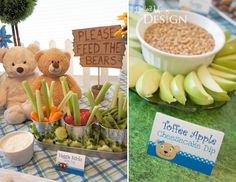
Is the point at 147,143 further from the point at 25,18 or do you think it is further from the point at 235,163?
the point at 25,18

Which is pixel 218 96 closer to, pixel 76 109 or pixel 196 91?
pixel 196 91

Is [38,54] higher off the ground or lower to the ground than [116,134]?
higher

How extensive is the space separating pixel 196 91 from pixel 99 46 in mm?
392

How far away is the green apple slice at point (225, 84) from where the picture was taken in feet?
2.07

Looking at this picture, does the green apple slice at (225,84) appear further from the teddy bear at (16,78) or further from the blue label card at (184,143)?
the teddy bear at (16,78)

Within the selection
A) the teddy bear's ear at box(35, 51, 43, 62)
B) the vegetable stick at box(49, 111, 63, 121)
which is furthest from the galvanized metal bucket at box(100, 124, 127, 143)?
the teddy bear's ear at box(35, 51, 43, 62)

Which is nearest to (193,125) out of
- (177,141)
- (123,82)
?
(177,141)

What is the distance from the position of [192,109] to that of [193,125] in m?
0.08

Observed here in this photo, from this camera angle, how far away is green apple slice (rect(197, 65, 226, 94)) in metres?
0.63

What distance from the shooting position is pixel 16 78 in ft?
3.58

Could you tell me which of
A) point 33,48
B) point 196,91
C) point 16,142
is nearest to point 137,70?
point 196,91

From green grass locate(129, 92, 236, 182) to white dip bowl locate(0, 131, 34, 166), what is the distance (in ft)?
1.24

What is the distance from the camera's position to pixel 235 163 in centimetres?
57

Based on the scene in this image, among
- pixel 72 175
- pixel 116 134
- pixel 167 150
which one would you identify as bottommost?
pixel 72 175
